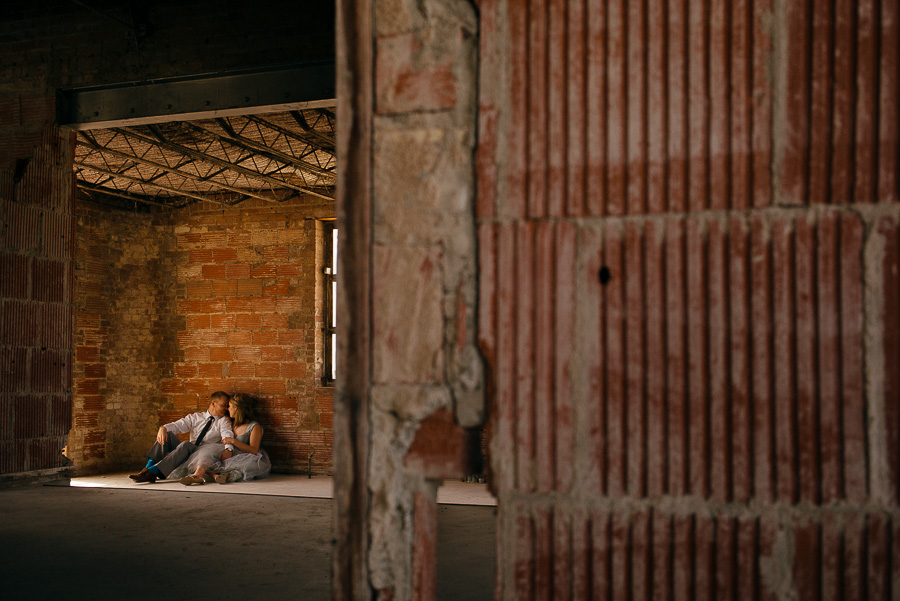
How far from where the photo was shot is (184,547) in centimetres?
416

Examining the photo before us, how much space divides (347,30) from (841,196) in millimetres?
1127

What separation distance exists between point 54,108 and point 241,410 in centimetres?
522

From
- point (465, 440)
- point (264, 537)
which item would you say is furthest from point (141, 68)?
point (465, 440)

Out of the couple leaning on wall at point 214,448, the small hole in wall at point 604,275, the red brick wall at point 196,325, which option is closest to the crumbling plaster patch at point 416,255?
the small hole in wall at point 604,275

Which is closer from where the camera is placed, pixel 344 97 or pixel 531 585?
pixel 531 585

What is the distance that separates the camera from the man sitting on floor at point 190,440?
363 inches

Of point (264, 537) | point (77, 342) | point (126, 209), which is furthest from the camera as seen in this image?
point (126, 209)

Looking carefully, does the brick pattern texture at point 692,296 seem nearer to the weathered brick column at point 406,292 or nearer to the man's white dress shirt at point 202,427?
the weathered brick column at point 406,292

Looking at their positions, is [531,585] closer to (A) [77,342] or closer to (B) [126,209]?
(A) [77,342]

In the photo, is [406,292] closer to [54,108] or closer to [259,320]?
[54,108]

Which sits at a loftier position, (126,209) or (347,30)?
(126,209)

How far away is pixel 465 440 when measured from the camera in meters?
1.64

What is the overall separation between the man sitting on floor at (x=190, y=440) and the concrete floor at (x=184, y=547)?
3314mm

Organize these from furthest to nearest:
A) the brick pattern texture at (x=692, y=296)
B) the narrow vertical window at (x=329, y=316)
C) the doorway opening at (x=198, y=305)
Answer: the narrow vertical window at (x=329, y=316)
the doorway opening at (x=198, y=305)
the brick pattern texture at (x=692, y=296)
